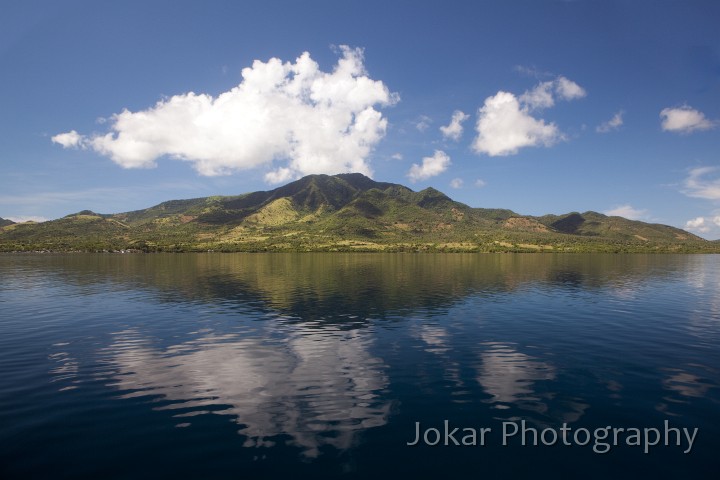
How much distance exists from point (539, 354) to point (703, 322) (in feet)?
123

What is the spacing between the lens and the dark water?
19.7 metres

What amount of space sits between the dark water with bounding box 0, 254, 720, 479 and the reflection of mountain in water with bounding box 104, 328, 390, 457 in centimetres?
20

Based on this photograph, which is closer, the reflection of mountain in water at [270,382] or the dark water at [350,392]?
the dark water at [350,392]

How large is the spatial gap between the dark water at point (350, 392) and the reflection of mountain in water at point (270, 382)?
0.67ft

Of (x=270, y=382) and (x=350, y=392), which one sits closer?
(x=350, y=392)

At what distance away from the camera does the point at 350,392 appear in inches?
1125

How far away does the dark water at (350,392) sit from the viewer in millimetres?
19688

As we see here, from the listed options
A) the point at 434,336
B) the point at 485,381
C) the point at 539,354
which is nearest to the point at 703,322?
the point at 539,354

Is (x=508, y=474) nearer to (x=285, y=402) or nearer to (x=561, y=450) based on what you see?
(x=561, y=450)

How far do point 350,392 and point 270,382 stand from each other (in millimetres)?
7083

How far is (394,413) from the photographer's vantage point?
25.1m

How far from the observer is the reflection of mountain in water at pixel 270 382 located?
2338cm

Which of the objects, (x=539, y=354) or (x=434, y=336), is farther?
(x=434, y=336)

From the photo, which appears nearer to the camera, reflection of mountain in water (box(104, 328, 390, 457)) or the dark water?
the dark water
